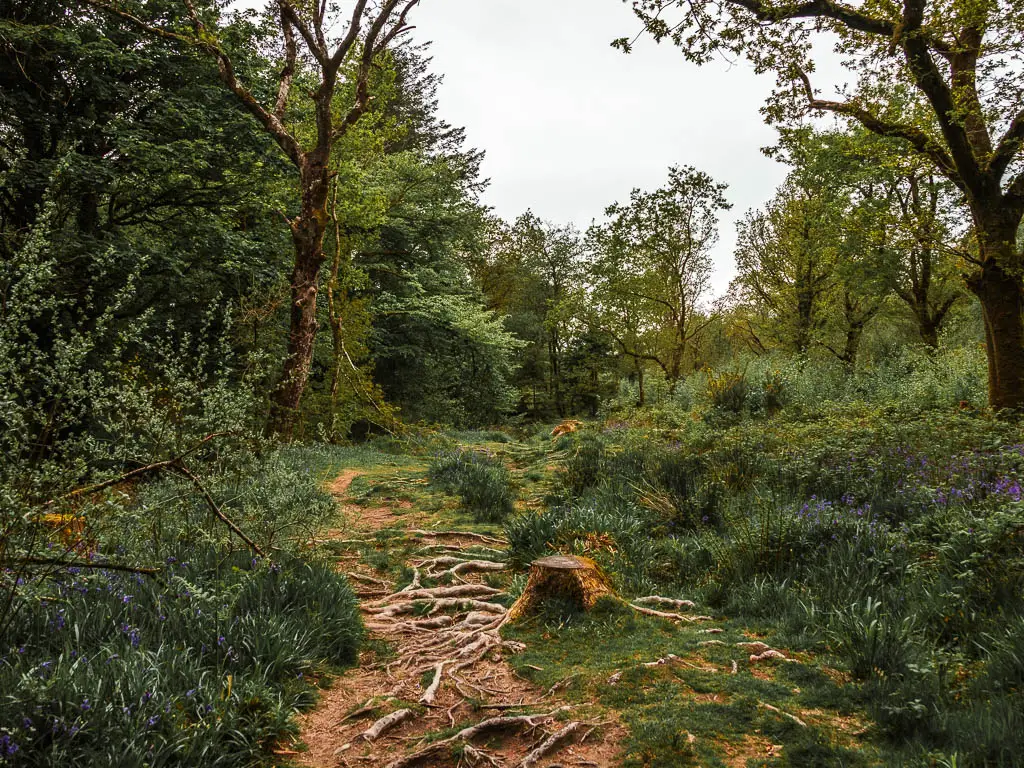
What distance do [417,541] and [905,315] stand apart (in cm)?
2310

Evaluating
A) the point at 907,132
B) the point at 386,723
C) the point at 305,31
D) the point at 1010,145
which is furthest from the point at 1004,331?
the point at 305,31

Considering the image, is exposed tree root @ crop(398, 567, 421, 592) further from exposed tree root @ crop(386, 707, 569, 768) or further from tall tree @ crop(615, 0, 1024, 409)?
tall tree @ crop(615, 0, 1024, 409)

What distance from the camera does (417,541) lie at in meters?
6.30

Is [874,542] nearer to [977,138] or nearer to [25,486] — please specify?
[25,486]

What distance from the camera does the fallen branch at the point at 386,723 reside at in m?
2.69

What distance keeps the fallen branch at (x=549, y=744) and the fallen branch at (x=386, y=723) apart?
80cm

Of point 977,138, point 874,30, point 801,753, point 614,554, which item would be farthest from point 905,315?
point 801,753

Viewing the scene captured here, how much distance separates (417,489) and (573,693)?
6.30 meters

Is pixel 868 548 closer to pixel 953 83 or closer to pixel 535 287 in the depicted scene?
pixel 953 83

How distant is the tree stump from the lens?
3.96 meters

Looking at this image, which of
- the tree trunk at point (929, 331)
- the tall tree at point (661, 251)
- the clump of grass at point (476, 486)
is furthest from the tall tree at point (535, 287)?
the clump of grass at point (476, 486)

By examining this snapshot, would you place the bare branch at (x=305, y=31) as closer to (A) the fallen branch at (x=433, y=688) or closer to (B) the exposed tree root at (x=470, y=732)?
(A) the fallen branch at (x=433, y=688)

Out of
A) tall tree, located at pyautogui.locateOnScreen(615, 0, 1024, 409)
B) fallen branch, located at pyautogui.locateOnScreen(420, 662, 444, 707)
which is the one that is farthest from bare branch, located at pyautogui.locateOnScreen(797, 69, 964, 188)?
fallen branch, located at pyautogui.locateOnScreen(420, 662, 444, 707)

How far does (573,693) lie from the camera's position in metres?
2.97
